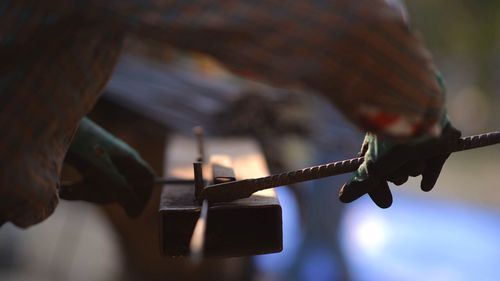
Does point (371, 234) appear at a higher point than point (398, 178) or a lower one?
lower

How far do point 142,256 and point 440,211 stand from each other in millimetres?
2880

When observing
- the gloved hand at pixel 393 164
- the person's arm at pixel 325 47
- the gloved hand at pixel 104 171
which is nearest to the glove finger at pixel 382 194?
the gloved hand at pixel 393 164

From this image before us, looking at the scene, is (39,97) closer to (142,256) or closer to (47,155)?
(47,155)

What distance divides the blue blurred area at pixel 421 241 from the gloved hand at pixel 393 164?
109 inches

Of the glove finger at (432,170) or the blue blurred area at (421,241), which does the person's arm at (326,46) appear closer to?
the glove finger at (432,170)

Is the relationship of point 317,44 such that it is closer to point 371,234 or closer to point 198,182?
point 198,182

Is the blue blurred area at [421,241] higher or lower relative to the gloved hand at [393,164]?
lower

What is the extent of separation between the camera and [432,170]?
3.09 feet

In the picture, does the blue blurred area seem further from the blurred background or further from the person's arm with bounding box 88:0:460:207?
the person's arm with bounding box 88:0:460:207

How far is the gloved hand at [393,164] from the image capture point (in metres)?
0.86

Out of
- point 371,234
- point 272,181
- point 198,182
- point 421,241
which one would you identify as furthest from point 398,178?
point 371,234

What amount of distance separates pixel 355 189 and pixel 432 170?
0.11 m

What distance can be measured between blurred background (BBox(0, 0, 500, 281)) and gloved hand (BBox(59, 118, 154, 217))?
3.33 feet

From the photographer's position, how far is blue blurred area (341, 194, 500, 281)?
381cm
